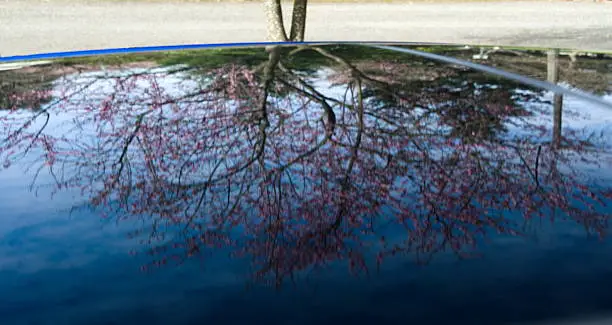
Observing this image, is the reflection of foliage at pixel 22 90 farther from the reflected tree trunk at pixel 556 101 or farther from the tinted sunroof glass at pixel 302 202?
the reflected tree trunk at pixel 556 101

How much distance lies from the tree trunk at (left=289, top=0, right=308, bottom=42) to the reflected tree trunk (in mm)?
6724

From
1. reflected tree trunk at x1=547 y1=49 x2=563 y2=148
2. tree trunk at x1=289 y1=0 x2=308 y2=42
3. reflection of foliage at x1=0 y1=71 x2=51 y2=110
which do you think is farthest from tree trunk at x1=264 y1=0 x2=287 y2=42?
reflection of foliage at x1=0 y1=71 x2=51 y2=110

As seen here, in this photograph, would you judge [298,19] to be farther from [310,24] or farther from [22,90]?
[22,90]

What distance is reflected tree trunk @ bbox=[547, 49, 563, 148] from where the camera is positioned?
135 cm

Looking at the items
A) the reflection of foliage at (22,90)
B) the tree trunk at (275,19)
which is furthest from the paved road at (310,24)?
the reflection of foliage at (22,90)

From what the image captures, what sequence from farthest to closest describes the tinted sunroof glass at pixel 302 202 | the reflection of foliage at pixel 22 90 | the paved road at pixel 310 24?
the paved road at pixel 310 24 → the reflection of foliage at pixel 22 90 → the tinted sunroof glass at pixel 302 202

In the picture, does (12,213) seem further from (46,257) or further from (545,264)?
(545,264)

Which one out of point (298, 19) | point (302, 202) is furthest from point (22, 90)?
point (298, 19)

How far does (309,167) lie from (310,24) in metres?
12.5

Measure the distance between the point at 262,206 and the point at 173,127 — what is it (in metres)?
0.53

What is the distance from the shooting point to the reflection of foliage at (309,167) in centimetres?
85

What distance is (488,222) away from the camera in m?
0.89

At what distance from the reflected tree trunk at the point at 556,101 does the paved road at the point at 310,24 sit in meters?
8.78

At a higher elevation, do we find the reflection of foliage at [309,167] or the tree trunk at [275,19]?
the tree trunk at [275,19]
